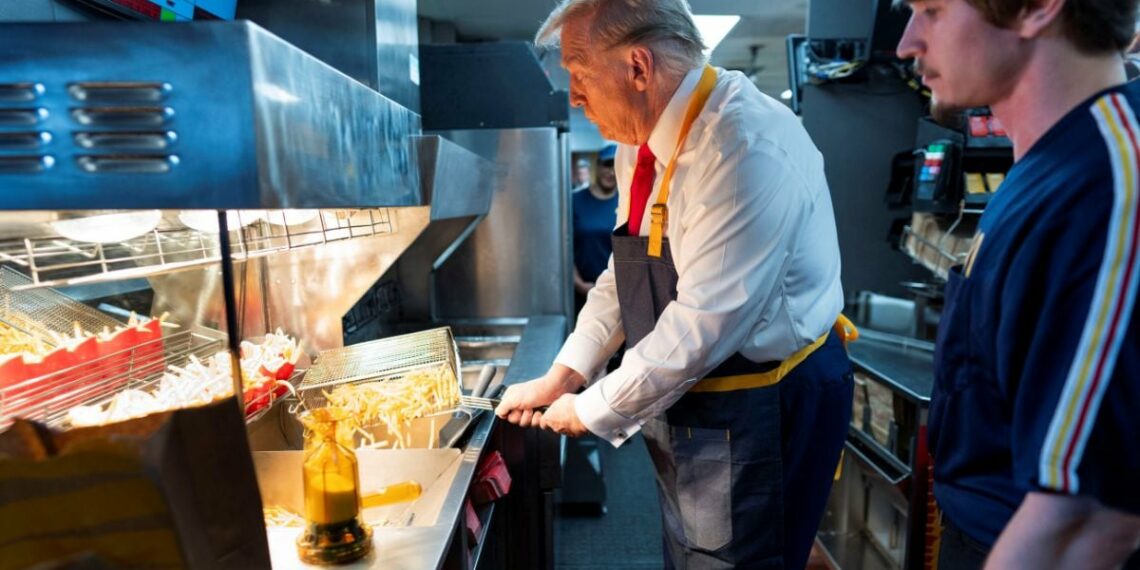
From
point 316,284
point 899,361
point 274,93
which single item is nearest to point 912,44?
point 274,93

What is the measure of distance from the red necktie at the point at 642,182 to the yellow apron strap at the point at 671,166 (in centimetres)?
8

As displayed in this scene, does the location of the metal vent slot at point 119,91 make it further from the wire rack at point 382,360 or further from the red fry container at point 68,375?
the wire rack at point 382,360

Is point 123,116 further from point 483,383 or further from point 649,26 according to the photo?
point 483,383

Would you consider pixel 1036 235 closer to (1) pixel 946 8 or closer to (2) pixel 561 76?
(1) pixel 946 8

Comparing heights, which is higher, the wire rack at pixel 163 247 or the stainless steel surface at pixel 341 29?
the stainless steel surface at pixel 341 29

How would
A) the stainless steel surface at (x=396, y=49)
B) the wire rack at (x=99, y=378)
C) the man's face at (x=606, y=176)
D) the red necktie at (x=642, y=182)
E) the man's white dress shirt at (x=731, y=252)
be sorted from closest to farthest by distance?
the wire rack at (x=99, y=378) → the man's white dress shirt at (x=731, y=252) → the red necktie at (x=642, y=182) → the stainless steel surface at (x=396, y=49) → the man's face at (x=606, y=176)

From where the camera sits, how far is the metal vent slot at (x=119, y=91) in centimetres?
56

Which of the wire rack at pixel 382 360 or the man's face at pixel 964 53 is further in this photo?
the wire rack at pixel 382 360

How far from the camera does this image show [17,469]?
655 millimetres

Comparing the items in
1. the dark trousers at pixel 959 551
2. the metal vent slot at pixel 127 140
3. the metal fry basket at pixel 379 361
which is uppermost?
the metal vent slot at pixel 127 140

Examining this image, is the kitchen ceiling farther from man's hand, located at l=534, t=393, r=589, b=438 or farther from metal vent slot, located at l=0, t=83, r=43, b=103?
metal vent slot, located at l=0, t=83, r=43, b=103

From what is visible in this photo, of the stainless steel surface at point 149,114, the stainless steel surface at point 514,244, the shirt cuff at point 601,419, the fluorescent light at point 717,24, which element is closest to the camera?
the stainless steel surface at point 149,114

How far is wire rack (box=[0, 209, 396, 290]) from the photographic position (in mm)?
964

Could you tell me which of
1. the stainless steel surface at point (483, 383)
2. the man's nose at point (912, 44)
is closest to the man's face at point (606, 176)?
the stainless steel surface at point (483, 383)
